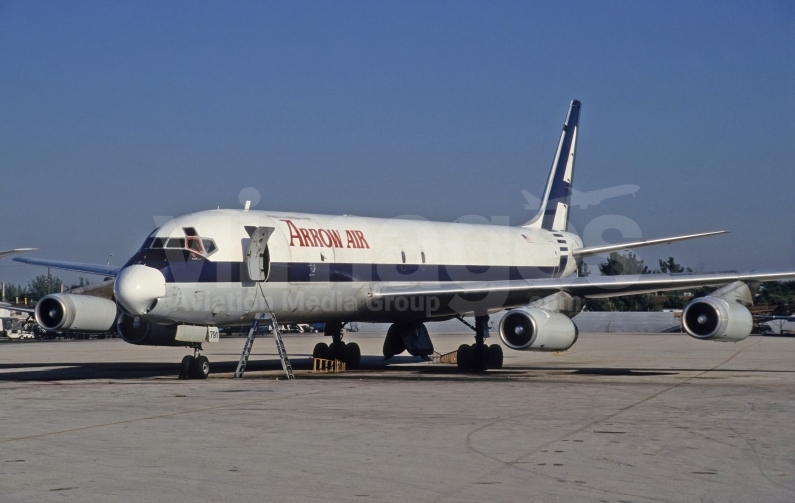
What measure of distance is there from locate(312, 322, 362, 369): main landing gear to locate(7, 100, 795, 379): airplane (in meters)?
0.04

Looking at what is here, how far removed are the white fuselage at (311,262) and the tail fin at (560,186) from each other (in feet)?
14.0

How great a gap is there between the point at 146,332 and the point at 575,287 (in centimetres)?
1088

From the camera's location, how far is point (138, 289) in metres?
20.0

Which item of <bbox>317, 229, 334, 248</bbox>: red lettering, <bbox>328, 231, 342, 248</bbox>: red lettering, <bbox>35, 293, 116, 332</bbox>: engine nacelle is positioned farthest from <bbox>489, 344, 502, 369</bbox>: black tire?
<bbox>35, 293, 116, 332</bbox>: engine nacelle

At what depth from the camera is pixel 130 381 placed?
72.1ft

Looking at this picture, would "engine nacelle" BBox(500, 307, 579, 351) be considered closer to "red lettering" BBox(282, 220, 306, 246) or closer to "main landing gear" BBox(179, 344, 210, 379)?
"red lettering" BBox(282, 220, 306, 246)

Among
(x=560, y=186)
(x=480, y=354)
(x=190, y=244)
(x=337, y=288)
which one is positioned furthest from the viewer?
(x=560, y=186)

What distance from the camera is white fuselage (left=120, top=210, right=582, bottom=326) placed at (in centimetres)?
2139

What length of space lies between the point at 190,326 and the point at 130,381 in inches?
72.5

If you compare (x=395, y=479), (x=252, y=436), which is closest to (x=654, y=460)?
(x=395, y=479)

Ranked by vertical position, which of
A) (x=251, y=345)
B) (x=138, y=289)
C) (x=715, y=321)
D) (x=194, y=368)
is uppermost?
(x=138, y=289)

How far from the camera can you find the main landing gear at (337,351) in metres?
29.1

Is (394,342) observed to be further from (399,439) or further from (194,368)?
(399,439)

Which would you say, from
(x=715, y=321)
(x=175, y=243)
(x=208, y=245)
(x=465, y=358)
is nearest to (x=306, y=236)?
(x=208, y=245)
